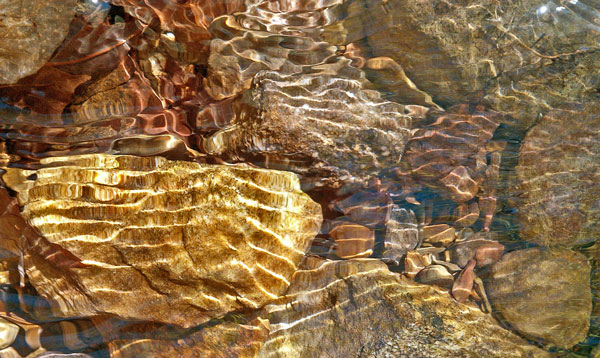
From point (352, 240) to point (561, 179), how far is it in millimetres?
1839

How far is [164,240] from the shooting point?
9.55 ft

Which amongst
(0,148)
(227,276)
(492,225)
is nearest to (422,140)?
(492,225)

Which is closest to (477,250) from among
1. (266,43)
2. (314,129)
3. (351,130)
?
(351,130)

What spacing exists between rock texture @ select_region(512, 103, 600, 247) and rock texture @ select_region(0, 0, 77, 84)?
388 cm

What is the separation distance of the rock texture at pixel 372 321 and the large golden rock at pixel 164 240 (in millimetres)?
285

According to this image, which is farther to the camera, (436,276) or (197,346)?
(436,276)

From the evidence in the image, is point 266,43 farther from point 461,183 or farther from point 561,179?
point 561,179

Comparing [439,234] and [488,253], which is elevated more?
[439,234]

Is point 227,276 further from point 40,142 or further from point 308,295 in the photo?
point 40,142

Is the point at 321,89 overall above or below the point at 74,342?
above

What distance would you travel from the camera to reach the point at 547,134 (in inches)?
139

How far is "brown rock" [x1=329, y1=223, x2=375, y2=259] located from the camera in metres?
3.46

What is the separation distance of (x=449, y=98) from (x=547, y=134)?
870mm

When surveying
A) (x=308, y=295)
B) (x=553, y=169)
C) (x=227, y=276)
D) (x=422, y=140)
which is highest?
(x=422, y=140)
